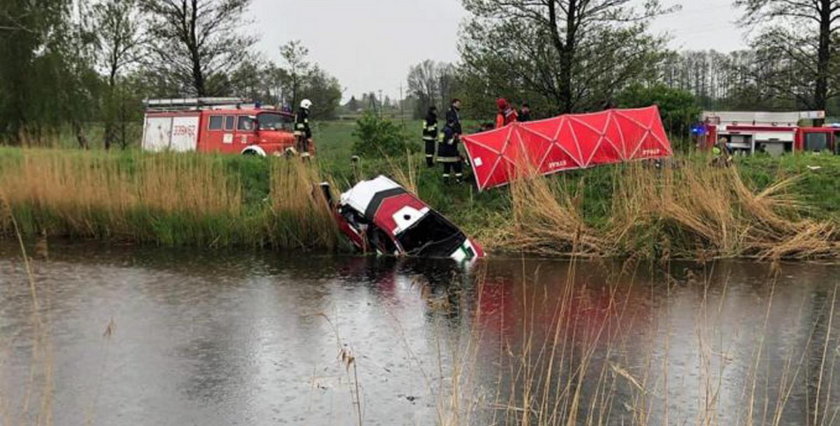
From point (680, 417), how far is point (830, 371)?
1816mm

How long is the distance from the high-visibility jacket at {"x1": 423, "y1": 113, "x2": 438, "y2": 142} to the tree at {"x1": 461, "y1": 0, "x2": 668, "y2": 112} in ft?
24.2

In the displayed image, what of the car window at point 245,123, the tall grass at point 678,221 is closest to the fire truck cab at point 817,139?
the tall grass at point 678,221

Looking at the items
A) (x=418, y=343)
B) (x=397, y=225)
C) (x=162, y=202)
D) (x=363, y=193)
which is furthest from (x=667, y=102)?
(x=418, y=343)

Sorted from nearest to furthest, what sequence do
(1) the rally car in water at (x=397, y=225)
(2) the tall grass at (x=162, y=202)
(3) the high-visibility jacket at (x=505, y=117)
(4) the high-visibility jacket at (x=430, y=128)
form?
(1) the rally car in water at (x=397, y=225), (2) the tall grass at (x=162, y=202), (4) the high-visibility jacket at (x=430, y=128), (3) the high-visibility jacket at (x=505, y=117)

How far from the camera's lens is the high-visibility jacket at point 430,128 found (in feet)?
47.2

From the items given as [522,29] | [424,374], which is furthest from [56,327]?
[522,29]

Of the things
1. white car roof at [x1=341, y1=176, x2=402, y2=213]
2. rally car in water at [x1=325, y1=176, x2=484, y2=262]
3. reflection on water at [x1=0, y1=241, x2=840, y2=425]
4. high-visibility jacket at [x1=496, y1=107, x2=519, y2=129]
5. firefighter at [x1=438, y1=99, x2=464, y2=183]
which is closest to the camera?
reflection on water at [x1=0, y1=241, x2=840, y2=425]

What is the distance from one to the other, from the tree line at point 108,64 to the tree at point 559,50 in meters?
11.5

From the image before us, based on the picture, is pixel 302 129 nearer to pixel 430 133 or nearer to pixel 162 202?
pixel 430 133

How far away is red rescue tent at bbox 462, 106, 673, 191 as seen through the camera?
530 inches

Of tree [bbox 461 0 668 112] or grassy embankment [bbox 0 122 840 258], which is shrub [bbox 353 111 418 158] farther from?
grassy embankment [bbox 0 122 840 258]

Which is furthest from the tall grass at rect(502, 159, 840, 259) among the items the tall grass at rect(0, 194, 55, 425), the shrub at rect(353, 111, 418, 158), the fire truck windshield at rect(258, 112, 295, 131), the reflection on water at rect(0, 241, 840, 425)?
the fire truck windshield at rect(258, 112, 295, 131)

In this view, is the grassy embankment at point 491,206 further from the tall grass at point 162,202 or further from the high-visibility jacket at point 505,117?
the high-visibility jacket at point 505,117

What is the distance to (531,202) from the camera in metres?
12.4
